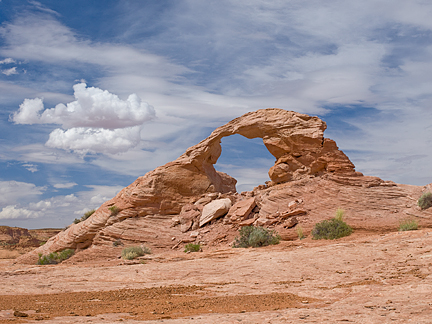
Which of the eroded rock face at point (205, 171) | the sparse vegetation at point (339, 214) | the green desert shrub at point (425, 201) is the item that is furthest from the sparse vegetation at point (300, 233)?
the green desert shrub at point (425, 201)

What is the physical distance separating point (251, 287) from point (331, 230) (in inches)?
308

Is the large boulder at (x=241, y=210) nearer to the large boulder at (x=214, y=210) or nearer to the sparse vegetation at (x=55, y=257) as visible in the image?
the large boulder at (x=214, y=210)

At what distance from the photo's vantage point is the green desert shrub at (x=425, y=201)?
19.7 meters

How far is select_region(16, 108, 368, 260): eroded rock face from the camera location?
2358 cm

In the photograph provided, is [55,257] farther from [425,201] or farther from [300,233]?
[425,201]

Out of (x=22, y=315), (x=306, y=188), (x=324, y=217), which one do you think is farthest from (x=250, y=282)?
(x=306, y=188)

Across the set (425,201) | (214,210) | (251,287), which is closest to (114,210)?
(214,210)

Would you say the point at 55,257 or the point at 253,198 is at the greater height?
the point at 253,198

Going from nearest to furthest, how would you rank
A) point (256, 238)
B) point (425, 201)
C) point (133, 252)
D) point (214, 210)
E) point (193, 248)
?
point (256, 238)
point (133, 252)
point (425, 201)
point (193, 248)
point (214, 210)

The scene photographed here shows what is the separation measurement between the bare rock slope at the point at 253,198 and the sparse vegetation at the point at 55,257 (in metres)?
0.90

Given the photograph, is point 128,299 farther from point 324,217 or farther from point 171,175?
point 171,175

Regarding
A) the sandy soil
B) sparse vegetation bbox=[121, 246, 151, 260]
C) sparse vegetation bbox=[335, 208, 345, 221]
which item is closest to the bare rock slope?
sparse vegetation bbox=[335, 208, 345, 221]

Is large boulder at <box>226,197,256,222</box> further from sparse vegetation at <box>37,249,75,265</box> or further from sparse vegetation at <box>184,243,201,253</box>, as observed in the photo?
sparse vegetation at <box>37,249,75,265</box>

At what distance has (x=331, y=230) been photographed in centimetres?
1772
